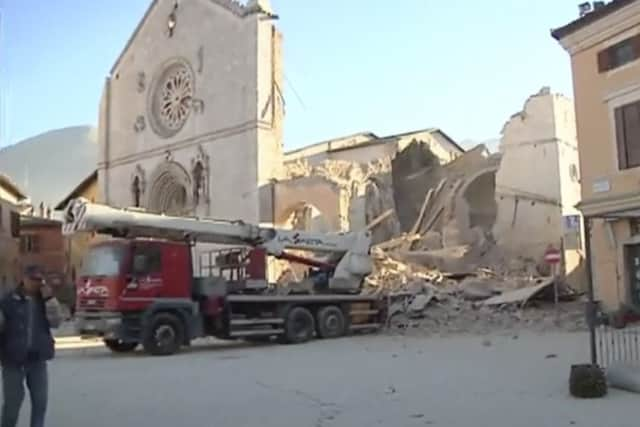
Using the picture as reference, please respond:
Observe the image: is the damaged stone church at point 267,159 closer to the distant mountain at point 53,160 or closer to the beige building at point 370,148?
the beige building at point 370,148

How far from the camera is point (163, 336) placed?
16781 mm

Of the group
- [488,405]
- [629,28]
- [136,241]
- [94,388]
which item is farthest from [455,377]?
[629,28]

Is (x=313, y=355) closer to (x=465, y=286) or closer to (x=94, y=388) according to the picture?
(x=94, y=388)

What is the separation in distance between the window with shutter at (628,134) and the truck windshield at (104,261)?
1324cm

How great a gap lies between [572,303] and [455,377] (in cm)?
1421

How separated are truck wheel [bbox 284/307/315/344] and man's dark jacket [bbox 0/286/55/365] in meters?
12.8

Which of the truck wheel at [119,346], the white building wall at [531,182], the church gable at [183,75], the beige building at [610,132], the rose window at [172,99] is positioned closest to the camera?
the truck wheel at [119,346]

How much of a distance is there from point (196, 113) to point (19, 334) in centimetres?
3697

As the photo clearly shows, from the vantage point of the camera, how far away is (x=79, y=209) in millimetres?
16547

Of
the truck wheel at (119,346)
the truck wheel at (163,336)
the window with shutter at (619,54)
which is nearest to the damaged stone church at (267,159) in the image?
the window with shutter at (619,54)

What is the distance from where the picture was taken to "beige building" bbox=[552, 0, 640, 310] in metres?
19.8

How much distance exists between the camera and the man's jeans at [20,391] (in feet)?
21.5

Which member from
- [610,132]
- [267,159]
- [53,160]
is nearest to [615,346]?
[610,132]

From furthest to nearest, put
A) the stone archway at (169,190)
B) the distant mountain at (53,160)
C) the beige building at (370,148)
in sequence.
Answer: the distant mountain at (53,160) → the beige building at (370,148) → the stone archway at (169,190)
